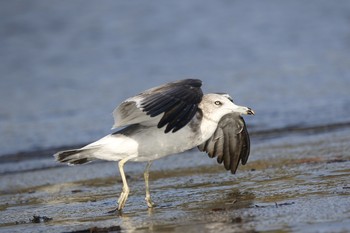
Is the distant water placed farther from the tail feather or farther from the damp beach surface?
the tail feather

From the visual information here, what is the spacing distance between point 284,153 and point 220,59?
10.2 meters

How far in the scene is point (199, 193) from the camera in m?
8.23

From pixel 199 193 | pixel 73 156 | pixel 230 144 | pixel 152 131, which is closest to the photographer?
pixel 152 131

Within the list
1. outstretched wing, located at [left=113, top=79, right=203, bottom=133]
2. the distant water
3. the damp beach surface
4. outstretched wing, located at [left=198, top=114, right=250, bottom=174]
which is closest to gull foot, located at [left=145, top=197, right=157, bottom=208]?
the damp beach surface

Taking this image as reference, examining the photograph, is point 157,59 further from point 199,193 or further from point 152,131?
point 152,131

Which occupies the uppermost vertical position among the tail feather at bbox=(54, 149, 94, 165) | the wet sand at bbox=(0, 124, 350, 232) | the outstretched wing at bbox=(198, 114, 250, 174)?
the tail feather at bbox=(54, 149, 94, 165)

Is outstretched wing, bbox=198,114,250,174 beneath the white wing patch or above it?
beneath

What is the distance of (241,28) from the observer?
77.8ft

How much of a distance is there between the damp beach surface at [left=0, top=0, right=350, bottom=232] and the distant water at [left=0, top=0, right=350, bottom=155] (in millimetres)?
47

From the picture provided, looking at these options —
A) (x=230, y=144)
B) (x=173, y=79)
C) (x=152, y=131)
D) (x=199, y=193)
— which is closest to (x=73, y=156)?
(x=152, y=131)

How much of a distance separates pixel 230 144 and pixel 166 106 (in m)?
1.79

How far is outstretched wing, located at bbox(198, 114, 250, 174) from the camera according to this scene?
8.70 meters

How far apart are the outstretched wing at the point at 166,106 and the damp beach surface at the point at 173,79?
84 centimetres

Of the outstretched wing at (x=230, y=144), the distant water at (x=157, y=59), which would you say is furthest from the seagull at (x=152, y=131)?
the distant water at (x=157, y=59)
